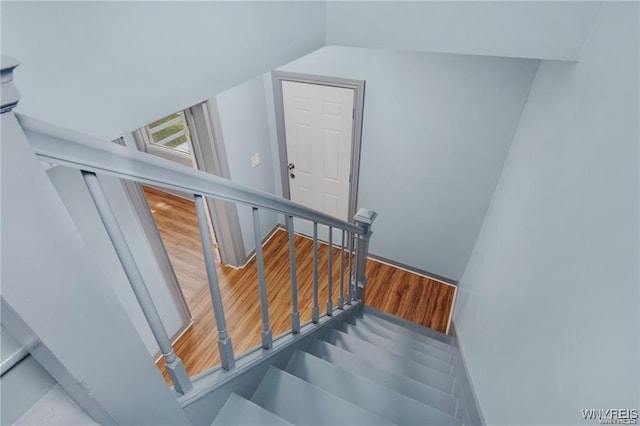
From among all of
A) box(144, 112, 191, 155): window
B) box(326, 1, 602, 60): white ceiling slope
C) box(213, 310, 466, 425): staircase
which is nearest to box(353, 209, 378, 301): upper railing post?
box(213, 310, 466, 425): staircase

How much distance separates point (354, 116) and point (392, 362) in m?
1.88

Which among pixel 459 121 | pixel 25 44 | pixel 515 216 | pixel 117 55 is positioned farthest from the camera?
pixel 459 121

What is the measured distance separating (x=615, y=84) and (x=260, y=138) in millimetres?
2555

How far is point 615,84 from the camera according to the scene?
1.06 metres

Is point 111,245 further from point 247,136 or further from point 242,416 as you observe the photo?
point 247,136

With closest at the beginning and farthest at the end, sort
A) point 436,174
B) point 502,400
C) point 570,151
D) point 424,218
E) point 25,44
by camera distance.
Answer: point 25,44
point 570,151
point 502,400
point 436,174
point 424,218

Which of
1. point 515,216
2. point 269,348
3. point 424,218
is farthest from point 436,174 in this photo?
point 269,348

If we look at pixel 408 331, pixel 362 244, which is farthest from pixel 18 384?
pixel 408 331

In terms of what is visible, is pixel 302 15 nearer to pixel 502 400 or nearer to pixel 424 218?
pixel 502 400

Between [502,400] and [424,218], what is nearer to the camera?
[502,400]

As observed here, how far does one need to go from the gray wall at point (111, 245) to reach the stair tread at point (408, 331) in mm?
1450

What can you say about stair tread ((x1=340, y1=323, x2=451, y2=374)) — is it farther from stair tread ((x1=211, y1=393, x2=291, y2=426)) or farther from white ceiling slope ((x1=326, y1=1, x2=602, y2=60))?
white ceiling slope ((x1=326, y1=1, x2=602, y2=60))

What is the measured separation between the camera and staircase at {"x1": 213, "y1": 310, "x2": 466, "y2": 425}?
1263mm

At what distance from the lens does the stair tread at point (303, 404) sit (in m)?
1.26
